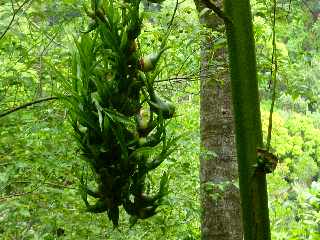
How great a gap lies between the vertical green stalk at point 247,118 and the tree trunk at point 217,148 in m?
1.43

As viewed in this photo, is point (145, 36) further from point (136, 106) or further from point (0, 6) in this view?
point (136, 106)

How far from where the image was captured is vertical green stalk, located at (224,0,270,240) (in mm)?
1207

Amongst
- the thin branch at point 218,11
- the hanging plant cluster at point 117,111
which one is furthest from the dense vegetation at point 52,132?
the thin branch at point 218,11

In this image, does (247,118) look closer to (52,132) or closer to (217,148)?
(52,132)

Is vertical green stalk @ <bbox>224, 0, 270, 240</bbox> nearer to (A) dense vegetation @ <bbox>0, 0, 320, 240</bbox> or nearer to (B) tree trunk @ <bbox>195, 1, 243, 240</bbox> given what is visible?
(A) dense vegetation @ <bbox>0, 0, 320, 240</bbox>

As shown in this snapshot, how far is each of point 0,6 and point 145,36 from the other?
2.73 feet

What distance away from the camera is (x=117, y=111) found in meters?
→ 1.26

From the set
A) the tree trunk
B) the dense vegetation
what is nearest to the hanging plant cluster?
the dense vegetation

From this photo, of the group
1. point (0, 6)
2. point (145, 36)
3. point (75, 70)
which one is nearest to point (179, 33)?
point (145, 36)

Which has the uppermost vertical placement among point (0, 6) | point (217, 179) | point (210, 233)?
point (0, 6)

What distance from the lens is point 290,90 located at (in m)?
2.67

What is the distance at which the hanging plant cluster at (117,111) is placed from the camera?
1240mm

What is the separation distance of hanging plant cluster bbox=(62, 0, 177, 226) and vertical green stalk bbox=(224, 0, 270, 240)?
0.59 feet

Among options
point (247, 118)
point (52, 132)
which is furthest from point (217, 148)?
point (247, 118)
